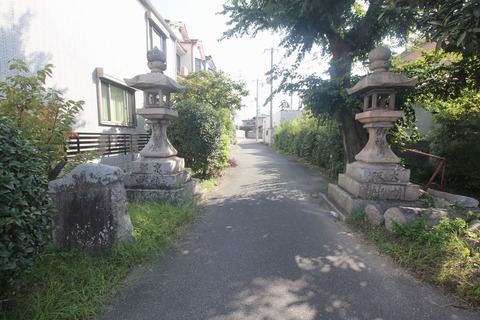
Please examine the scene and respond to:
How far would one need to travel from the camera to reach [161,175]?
518cm

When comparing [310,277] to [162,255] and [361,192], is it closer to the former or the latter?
[162,255]

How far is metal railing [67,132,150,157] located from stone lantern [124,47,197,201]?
107 cm

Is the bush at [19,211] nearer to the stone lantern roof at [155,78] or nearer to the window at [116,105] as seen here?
the stone lantern roof at [155,78]

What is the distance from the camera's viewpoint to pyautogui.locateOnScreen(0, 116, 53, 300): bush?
5.81ft

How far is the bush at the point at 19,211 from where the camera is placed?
1771 millimetres

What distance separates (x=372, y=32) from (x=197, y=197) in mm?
6604

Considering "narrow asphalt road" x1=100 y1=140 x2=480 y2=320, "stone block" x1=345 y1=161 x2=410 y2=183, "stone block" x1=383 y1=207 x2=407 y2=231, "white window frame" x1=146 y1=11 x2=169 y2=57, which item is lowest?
"narrow asphalt road" x1=100 y1=140 x2=480 y2=320

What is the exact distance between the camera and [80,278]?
2.55 metres

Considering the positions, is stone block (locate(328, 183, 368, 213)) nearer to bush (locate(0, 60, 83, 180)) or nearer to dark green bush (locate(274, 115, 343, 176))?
dark green bush (locate(274, 115, 343, 176))

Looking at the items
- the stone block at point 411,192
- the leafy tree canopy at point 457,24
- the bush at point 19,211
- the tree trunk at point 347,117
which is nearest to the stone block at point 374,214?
the stone block at point 411,192

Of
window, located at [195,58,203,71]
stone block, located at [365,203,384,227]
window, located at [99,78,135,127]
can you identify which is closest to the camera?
stone block, located at [365,203,384,227]

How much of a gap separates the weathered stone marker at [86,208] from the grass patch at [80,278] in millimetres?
150

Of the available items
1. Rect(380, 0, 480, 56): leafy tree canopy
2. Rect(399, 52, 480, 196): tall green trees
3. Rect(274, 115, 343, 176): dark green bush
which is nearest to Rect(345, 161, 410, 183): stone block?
Rect(380, 0, 480, 56): leafy tree canopy

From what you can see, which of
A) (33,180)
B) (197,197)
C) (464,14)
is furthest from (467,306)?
(197,197)
